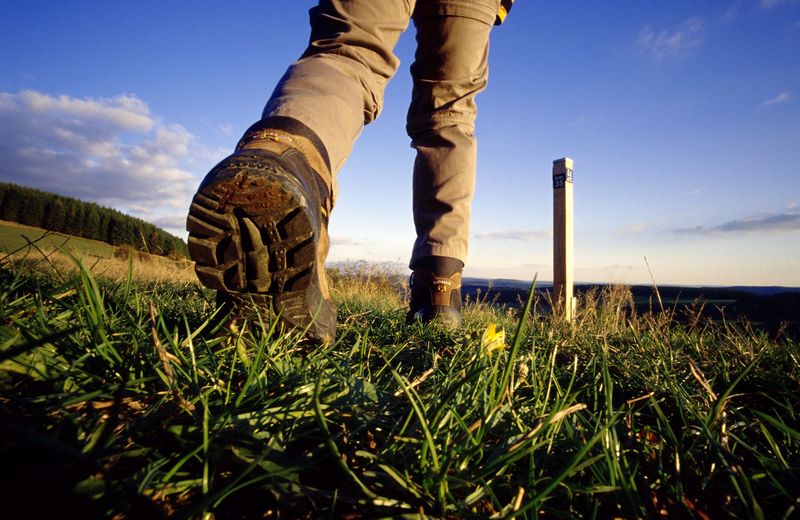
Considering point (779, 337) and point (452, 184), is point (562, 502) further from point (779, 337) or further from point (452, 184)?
point (779, 337)

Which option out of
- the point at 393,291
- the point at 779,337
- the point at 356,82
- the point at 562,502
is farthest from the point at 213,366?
the point at 393,291

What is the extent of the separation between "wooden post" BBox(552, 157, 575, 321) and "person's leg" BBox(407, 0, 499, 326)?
14.0 feet

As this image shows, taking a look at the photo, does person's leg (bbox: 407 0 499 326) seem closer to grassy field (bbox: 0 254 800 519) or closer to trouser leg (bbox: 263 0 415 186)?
trouser leg (bbox: 263 0 415 186)

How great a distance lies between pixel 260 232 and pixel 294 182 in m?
0.16

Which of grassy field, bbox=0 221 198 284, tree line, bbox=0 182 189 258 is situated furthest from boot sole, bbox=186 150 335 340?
tree line, bbox=0 182 189 258

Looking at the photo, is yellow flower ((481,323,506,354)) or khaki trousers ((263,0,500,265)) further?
khaki trousers ((263,0,500,265))

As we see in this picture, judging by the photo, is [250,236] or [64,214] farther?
[64,214]

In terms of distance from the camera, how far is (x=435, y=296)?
2.23 meters

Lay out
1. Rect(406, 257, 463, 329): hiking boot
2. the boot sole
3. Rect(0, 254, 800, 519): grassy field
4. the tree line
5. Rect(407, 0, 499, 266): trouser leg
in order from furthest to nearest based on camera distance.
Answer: the tree line
Rect(407, 0, 499, 266): trouser leg
Rect(406, 257, 463, 329): hiking boot
the boot sole
Rect(0, 254, 800, 519): grassy field

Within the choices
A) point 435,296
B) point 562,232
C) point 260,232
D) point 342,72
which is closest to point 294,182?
point 260,232

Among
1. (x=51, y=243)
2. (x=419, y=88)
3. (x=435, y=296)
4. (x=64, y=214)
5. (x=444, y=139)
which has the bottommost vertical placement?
(x=435, y=296)

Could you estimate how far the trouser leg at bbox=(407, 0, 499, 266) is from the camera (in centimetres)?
231

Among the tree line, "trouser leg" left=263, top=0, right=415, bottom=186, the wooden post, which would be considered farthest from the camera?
the tree line

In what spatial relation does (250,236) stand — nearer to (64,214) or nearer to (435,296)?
(435,296)
